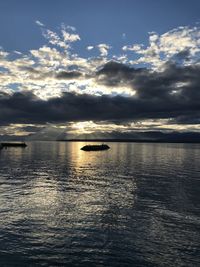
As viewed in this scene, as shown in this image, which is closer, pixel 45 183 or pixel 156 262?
pixel 156 262

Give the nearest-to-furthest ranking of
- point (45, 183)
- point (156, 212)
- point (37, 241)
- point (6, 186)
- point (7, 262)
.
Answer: point (7, 262) → point (37, 241) → point (156, 212) → point (6, 186) → point (45, 183)

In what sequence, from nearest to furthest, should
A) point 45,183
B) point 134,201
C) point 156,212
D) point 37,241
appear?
point 37,241 → point 156,212 → point 134,201 → point 45,183

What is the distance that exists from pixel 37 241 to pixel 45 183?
35712 millimetres

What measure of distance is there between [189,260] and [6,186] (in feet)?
139

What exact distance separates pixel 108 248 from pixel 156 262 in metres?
4.73

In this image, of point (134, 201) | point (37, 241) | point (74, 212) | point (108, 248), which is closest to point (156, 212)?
point (134, 201)

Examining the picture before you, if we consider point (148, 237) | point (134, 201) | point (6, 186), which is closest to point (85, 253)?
point (148, 237)

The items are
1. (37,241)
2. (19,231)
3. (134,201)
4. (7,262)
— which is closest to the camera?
(7,262)

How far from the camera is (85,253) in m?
24.3

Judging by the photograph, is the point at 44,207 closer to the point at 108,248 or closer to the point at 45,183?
the point at 108,248

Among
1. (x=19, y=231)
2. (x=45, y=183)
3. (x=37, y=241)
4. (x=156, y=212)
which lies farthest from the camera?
(x=45, y=183)

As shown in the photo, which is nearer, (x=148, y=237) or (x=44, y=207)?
(x=148, y=237)

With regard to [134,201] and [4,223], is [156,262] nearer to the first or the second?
[4,223]

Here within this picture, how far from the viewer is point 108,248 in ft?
83.5
